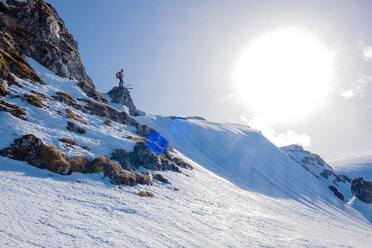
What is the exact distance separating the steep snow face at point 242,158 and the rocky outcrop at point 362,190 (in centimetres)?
2118

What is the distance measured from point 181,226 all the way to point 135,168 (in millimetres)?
9142

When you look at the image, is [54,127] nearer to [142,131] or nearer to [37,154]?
[37,154]

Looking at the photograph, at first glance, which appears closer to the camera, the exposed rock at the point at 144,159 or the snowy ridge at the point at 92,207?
the snowy ridge at the point at 92,207

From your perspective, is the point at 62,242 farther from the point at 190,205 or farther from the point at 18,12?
the point at 18,12

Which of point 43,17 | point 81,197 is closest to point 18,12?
point 43,17

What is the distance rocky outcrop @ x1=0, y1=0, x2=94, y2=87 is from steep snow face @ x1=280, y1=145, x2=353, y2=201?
7966 centimetres

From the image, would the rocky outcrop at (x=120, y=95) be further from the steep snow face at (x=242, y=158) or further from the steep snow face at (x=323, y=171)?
the steep snow face at (x=323, y=171)

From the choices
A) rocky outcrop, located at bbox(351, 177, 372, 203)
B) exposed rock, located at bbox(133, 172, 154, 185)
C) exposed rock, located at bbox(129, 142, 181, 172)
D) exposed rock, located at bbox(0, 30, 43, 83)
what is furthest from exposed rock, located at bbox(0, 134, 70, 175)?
rocky outcrop, located at bbox(351, 177, 372, 203)

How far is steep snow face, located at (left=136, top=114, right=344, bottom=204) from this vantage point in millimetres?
43272

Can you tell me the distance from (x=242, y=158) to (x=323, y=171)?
59.1 meters

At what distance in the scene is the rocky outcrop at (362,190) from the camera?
65.6m

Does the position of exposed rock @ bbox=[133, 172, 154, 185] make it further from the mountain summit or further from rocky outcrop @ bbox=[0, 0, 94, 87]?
rocky outcrop @ bbox=[0, 0, 94, 87]

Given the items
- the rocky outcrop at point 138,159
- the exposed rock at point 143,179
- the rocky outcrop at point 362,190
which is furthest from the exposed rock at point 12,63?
the rocky outcrop at point 362,190

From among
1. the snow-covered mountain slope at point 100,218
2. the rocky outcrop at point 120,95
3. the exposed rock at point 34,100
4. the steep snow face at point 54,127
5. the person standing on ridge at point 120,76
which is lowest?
the snow-covered mountain slope at point 100,218
